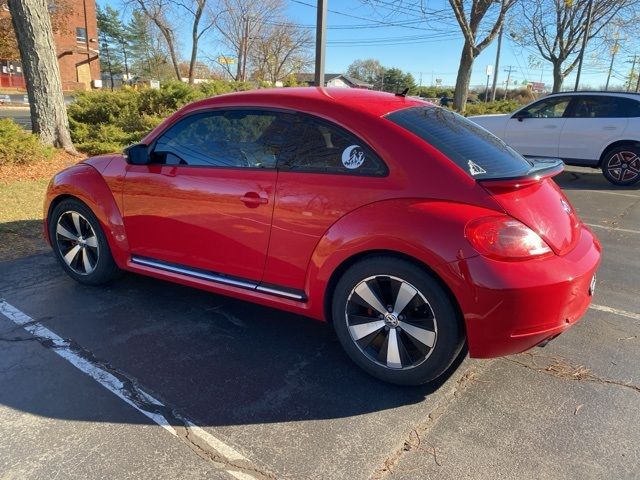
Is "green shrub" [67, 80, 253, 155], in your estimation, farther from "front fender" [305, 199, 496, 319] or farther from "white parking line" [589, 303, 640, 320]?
"white parking line" [589, 303, 640, 320]

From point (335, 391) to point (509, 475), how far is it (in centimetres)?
99

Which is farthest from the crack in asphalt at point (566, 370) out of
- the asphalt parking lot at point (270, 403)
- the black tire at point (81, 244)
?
the black tire at point (81, 244)

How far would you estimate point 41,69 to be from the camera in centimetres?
890

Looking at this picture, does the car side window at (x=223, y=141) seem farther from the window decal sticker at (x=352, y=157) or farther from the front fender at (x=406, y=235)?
the front fender at (x=406, y=235)

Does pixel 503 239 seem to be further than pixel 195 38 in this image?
No

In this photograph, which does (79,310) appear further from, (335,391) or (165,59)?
(165,59)

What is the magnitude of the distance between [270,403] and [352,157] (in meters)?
1.46

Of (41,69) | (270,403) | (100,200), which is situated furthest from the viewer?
(41,69)

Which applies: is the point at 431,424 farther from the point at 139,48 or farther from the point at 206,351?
the point at 139,48

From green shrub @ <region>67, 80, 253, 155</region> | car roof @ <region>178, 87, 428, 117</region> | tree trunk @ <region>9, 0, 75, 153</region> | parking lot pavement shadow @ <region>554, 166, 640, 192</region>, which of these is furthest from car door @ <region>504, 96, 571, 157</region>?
tree trunk @ <region>9, 0, 75, 153</region>

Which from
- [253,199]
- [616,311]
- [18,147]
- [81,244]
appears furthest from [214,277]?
[18,147]

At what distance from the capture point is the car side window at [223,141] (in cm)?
328

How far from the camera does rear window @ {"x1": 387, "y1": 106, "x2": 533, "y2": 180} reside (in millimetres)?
2885

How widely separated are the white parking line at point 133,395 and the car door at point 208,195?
33.5 inches
